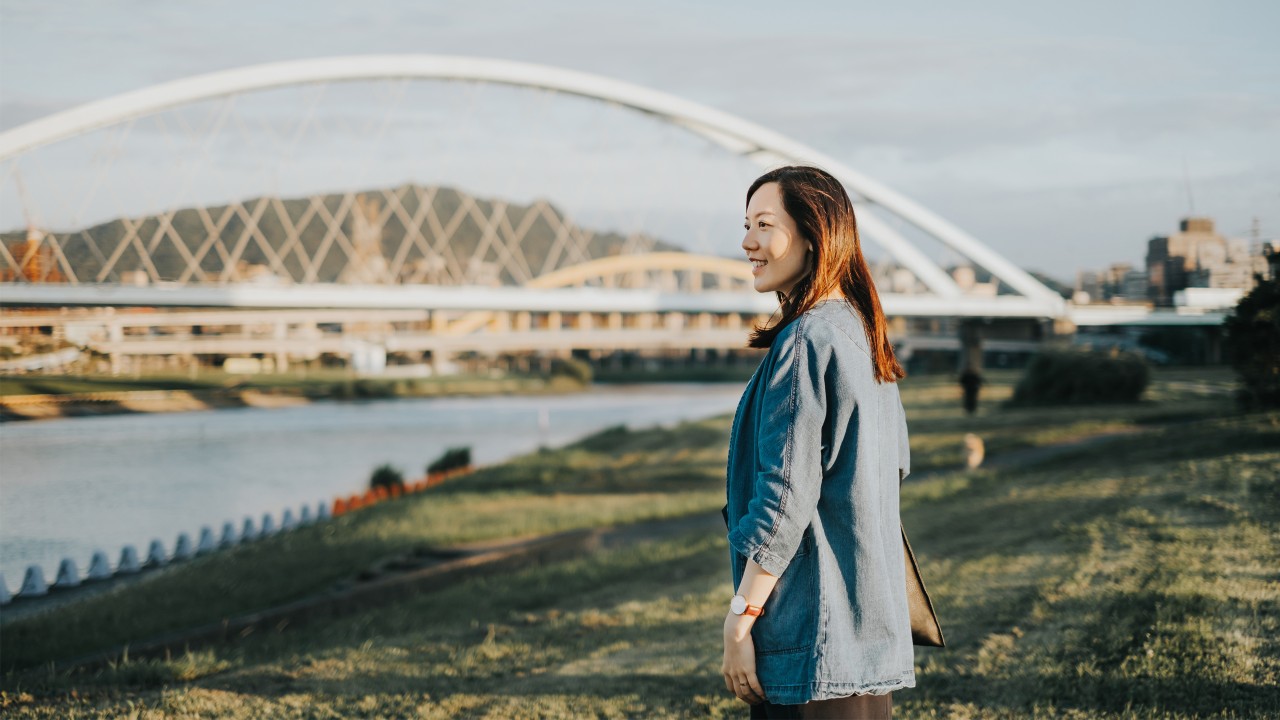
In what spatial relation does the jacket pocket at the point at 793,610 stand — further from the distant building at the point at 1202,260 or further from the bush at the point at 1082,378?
the bush at the point at 1082,378

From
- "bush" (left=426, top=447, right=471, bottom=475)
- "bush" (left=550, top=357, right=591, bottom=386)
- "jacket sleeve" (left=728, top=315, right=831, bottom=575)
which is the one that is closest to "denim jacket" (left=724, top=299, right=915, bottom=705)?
"jacket sleeve" (left=728, top=315, right=831, bottom=575)

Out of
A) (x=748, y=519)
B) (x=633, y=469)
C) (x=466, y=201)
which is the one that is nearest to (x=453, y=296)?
(x=466, y=201)

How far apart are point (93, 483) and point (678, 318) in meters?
55.9

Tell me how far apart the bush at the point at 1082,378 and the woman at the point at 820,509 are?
25933 millimetres

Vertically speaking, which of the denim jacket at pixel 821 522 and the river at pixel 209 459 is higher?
the denim jacket at pixel 821 522

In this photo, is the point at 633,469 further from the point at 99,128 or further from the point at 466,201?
the point at 99,128

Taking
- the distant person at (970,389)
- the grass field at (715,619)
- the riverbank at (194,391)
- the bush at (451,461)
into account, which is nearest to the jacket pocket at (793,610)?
the grass field at (715,619)

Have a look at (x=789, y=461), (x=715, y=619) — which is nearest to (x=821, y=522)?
(x=789, y=461)

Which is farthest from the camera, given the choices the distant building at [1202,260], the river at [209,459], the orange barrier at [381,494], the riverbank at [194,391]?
the orange barrier at [381,494]

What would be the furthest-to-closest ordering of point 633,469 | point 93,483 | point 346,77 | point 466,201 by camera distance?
point 466,201 < point 346,77 < point 633,469 < point 93,483

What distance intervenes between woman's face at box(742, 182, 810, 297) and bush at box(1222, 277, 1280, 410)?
1112 centimetres

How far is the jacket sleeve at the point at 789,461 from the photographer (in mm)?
2064

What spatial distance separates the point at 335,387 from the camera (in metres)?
35.6

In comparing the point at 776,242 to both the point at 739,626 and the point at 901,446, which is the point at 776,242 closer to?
the point at 901,446
